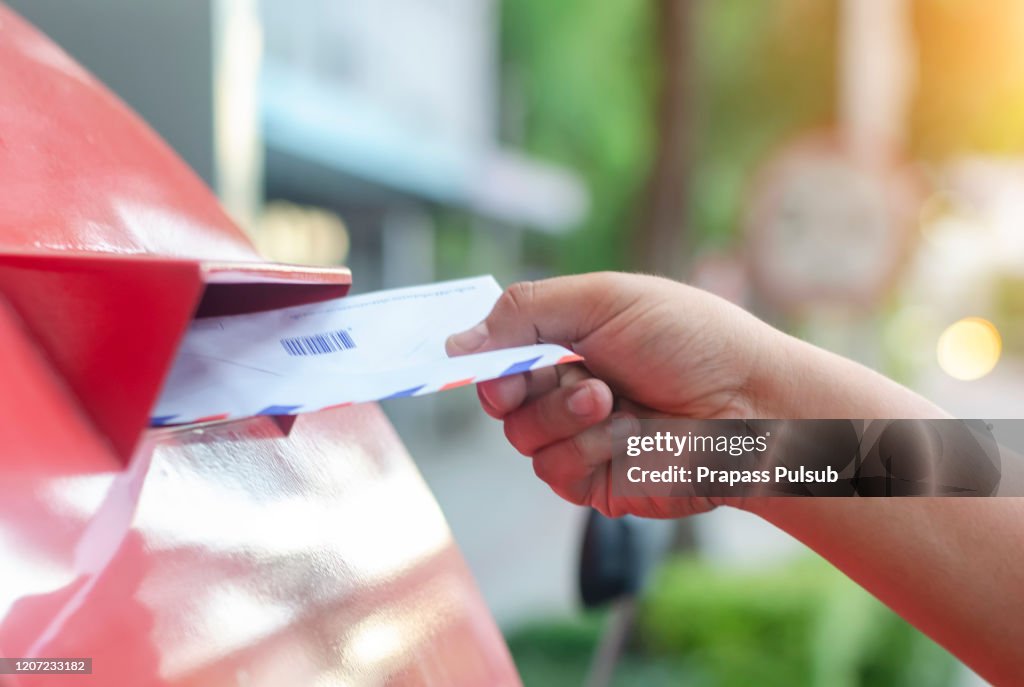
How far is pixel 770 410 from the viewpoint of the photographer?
3.83ft

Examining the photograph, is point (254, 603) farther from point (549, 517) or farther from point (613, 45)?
point (613, 45)

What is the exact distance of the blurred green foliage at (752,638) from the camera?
4.49 meters

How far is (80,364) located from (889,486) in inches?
34.3

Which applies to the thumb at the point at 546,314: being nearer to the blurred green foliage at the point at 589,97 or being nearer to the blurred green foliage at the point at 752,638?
the blurred green foliage at the point at 752,638

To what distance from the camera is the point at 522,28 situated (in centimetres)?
1314

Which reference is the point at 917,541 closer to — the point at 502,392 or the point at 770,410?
the point at 770,410

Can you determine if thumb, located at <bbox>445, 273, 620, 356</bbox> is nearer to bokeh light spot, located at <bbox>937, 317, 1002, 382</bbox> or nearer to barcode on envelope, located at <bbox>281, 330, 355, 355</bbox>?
barcode on envelope, located at <bbox>281, 330, 355, 355</bbox>

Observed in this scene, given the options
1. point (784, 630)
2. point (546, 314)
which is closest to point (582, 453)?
point (546, 314)

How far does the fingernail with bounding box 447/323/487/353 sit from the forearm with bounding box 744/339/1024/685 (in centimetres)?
39

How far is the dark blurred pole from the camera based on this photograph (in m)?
6.44

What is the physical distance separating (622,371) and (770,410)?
178 mm

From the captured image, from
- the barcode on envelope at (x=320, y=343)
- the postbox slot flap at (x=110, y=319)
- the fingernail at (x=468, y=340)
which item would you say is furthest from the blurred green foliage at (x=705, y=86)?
the postbox slot flap at (x=110, y=319)

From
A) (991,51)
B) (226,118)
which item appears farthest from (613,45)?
(226,118)

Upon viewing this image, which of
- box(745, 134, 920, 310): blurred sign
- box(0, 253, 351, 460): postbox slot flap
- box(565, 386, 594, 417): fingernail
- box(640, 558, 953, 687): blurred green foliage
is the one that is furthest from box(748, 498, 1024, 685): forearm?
box(745, 134, 920, 310): blurred sign
